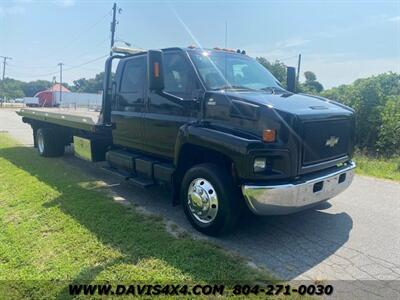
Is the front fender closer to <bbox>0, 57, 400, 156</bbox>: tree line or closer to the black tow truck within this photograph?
the black tow truck

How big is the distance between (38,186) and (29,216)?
1.53 meters

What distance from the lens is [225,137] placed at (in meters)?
4.01

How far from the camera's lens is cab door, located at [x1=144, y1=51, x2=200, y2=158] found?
475 cm

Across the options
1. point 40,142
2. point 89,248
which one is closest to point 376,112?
point 40,142

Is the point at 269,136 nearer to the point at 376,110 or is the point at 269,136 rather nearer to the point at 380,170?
the point at 380,170

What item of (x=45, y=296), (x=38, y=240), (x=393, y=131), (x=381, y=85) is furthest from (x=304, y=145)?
(x=381, y=85)

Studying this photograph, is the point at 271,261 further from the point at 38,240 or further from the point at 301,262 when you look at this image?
the point at 38,240

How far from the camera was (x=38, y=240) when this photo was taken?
436 cm

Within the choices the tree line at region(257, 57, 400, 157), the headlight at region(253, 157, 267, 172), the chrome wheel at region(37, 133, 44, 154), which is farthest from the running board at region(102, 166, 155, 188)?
the tree line at region(257, 57, 400, 157)

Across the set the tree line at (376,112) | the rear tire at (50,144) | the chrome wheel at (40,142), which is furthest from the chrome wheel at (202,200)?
the tree line at (376,112)

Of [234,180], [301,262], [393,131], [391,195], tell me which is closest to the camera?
[301,262]

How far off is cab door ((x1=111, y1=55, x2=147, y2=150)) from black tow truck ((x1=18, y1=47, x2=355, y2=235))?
17 millimetres

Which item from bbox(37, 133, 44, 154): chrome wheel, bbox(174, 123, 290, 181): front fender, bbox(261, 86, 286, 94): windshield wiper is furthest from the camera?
bbox(37, 133, 44, 154): chrome wheel

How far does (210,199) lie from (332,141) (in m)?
1.64
